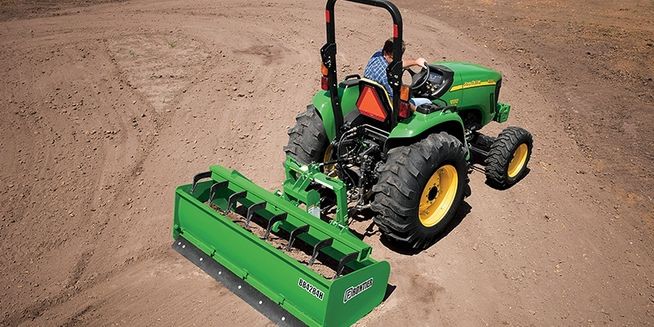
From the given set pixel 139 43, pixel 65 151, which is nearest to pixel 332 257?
pixel 65 151

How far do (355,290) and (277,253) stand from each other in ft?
2.13

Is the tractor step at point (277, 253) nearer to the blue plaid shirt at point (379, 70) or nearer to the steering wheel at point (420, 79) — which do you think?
the blue plaid shirt at point (379, 70)

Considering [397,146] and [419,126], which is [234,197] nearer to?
[397,146]

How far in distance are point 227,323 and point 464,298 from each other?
1.98 metres

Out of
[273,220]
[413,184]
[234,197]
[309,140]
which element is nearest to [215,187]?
[234,197]

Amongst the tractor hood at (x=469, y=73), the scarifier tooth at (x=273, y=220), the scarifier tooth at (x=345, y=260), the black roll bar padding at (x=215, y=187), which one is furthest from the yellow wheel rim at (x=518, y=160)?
the black roll bar padding at (x=215, y=187)

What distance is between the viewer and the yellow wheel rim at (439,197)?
5214 mm

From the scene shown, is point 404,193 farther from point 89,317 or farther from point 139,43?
point 139,43

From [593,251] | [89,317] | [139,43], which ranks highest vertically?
[139,43]

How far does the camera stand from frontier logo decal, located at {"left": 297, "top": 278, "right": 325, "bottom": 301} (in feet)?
13.1

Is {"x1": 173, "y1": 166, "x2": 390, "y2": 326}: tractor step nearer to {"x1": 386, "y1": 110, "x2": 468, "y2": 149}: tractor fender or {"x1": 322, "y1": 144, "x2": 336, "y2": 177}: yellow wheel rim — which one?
{"x1": 322, "y1": 144, "x2": 336, "y2": 177}: yellow wheel rim

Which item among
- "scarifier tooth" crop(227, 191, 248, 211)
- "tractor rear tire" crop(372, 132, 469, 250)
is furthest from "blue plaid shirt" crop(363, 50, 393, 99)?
"scarifier tooth" crop(227, 191, 248, 211)

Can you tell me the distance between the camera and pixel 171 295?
4.67m

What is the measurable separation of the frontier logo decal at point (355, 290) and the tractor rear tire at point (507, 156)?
2565mm
